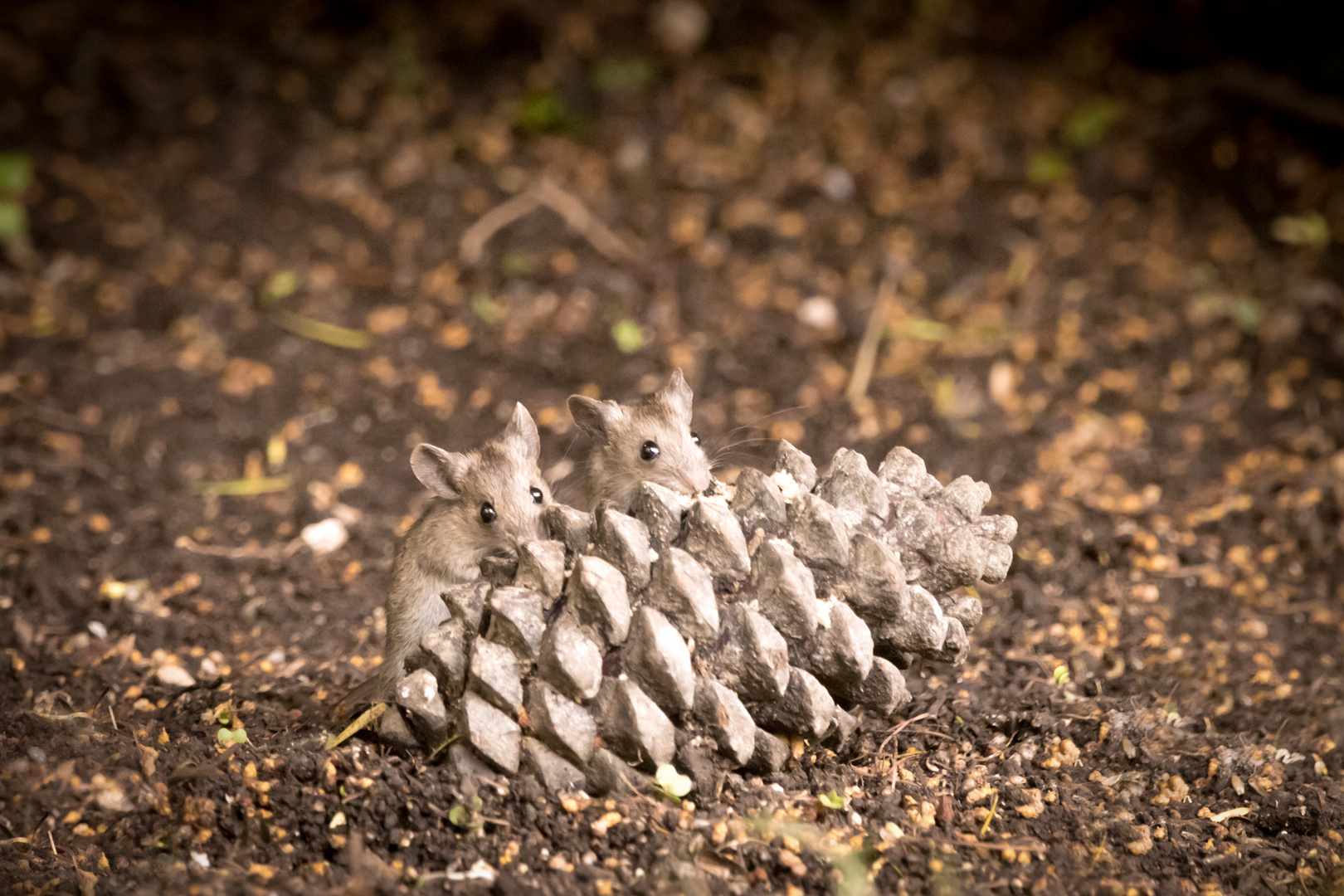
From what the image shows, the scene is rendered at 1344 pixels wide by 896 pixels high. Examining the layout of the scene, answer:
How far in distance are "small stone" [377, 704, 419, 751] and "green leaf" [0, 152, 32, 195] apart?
171 inches

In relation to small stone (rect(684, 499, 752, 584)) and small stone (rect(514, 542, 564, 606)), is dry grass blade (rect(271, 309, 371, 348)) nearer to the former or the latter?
small stone (rect(514, 542, 564, 606))

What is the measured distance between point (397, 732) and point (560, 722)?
1.07 feet

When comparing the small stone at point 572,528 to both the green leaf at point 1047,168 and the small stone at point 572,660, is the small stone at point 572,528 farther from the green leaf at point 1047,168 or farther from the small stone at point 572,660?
the green leaf at point 1047,168

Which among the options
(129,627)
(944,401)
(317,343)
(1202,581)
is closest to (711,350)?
(944,401)

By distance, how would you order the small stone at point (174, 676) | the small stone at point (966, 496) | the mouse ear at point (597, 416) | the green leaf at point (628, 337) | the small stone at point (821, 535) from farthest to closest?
the green leaf at point (628, 337)
the mouse ear at point (597, 416)
the small stone at point (174, 676)
the small stone at point (966, 496)
the small stone at point (821, 535)

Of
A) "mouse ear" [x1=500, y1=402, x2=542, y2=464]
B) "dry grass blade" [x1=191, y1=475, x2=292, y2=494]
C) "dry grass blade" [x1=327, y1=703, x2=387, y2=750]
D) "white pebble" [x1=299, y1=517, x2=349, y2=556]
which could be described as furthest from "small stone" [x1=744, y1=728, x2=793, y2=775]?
"dry grass blade" [x1=191, y1=475, x2=292, y2=494]

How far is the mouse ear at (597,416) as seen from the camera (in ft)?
9.37

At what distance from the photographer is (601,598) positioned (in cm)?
177

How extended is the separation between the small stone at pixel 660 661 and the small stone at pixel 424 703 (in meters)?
0.32

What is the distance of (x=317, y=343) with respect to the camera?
14.3ft

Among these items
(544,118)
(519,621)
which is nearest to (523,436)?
(519,621)

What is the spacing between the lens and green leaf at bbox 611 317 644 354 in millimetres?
4176

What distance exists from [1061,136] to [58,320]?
434cm

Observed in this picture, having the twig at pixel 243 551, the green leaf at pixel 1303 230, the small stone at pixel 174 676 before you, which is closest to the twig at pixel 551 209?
the twig at pixel 243 551
